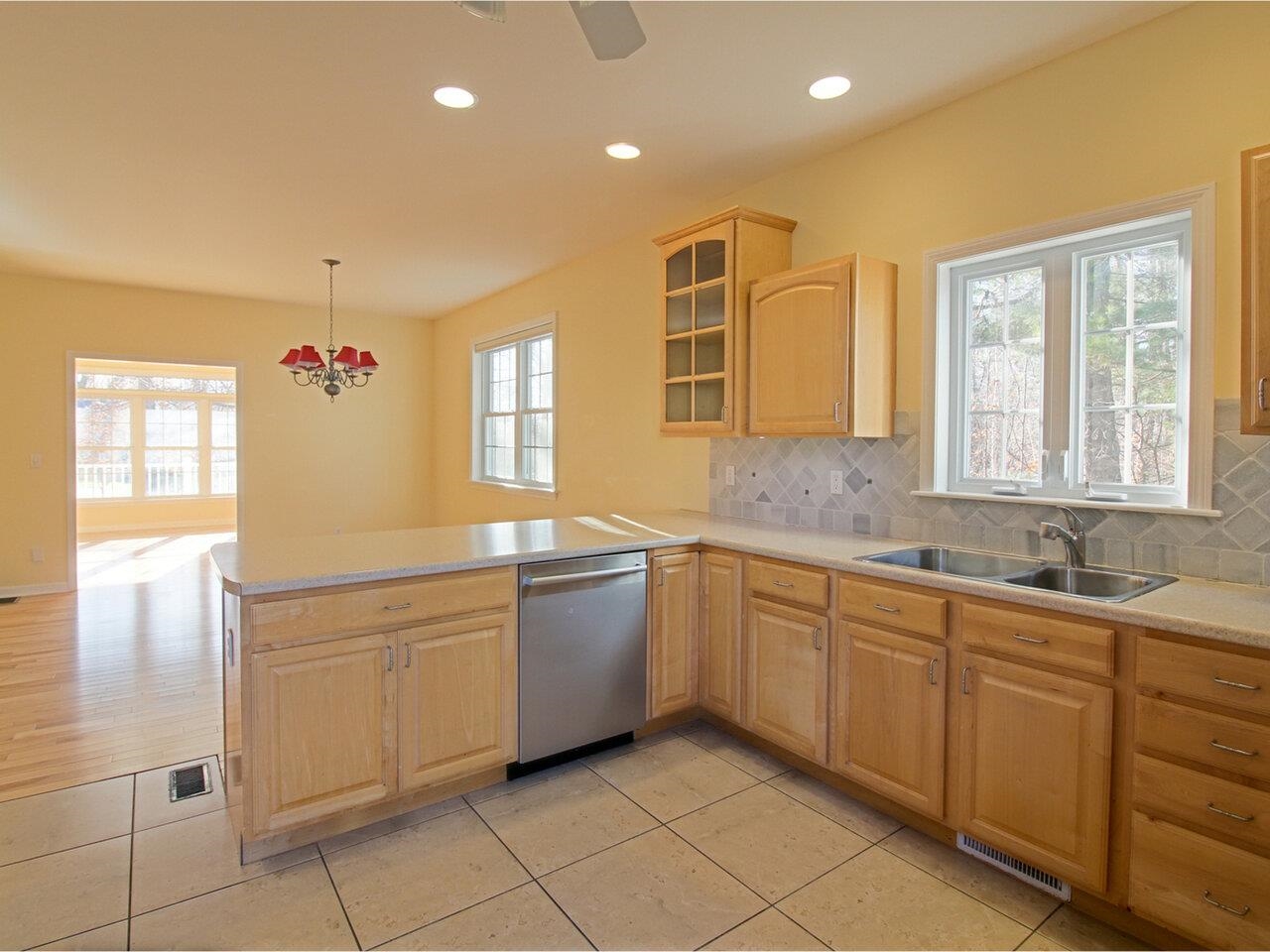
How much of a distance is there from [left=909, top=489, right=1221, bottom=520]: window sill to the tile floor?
1196 millimetres

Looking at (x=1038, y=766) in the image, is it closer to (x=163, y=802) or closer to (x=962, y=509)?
(x=962, y=509)

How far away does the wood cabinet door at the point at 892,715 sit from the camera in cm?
209

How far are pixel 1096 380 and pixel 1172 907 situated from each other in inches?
63.1

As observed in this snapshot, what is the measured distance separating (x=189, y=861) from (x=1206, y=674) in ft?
9.34

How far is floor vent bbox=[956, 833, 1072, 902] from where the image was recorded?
6.13 feet

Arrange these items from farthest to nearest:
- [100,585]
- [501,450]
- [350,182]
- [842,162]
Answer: [501,450], [100,585], [350,182], [842,162]

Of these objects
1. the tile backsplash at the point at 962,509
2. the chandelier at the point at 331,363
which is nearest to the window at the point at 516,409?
the chandelier at the point at 331,363

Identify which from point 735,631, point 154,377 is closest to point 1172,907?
point 735,631

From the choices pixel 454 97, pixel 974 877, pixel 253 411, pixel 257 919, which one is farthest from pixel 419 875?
pixel 253 411

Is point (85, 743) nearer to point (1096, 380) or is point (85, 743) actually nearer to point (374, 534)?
point (374, 534)

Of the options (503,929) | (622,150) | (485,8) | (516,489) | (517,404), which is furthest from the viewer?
(517,404)

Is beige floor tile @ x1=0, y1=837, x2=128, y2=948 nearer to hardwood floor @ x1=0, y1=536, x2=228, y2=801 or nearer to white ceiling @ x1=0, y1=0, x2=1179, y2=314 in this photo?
hardwood floor @ x1=0, y1=536, x2=228, y2=801

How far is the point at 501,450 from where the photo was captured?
6309 millimetres

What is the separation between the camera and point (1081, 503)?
2254 mm
